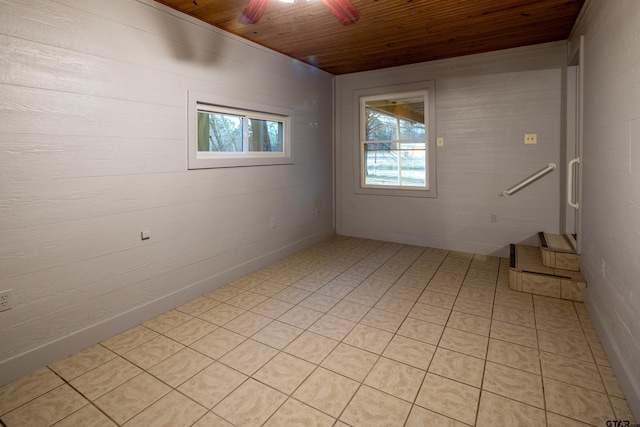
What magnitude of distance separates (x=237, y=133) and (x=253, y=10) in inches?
68.0

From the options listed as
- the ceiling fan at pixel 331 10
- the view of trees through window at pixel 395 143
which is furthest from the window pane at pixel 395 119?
the ceiling fan at pixel 331 10

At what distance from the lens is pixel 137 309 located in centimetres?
269

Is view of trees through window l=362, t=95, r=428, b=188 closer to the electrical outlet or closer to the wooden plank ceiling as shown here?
the wooden plank ceiling

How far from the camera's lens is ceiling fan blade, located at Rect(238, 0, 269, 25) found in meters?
2.00

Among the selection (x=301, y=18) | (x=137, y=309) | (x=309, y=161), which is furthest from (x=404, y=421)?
(x=309, y=161)

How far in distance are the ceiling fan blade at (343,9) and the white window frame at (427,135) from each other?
2668 millimetres

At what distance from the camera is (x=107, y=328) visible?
2492mm

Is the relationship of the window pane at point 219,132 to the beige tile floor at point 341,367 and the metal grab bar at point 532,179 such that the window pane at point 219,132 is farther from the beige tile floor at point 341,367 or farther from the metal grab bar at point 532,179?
the metal grab bar at point 532,179

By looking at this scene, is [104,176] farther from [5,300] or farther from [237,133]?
[237,133]

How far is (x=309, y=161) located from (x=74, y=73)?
2.91m

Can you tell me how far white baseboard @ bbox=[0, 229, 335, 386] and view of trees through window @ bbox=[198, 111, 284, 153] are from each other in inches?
49.0

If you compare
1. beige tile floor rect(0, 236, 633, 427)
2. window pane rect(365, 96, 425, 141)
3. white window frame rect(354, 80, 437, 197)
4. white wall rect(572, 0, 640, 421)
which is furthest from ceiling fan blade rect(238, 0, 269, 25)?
window pane rect(365, 96, 425, 141)

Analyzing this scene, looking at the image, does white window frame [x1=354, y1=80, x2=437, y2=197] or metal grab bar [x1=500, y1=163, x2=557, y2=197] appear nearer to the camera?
metal grab bar [x1=500, y1=163, x2=557, y2=197]

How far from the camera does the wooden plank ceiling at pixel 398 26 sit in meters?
2.87
